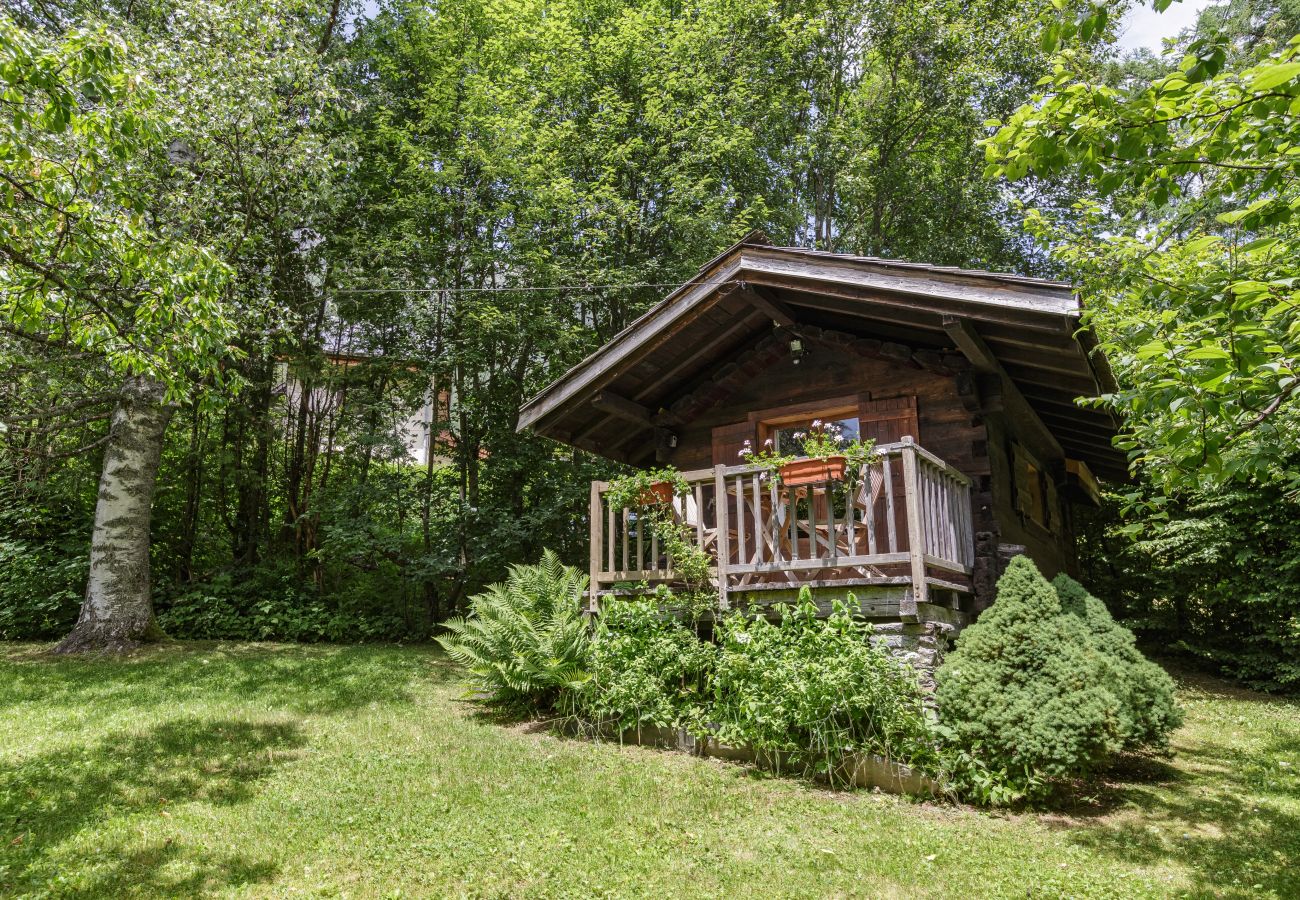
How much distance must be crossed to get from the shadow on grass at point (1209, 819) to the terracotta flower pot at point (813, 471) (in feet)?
10.7

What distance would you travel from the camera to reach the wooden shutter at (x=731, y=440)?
33.3 ft

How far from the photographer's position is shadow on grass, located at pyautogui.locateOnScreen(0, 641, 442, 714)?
8.95m

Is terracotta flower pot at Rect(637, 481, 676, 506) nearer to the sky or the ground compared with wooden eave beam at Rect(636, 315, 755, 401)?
nearer to the ground

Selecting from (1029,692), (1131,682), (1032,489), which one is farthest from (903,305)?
(1032,489)

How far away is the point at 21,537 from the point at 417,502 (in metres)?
6.89

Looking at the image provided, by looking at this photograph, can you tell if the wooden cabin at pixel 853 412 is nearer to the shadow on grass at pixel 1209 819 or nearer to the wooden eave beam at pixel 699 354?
the wooden eave beam at pixel 699 354

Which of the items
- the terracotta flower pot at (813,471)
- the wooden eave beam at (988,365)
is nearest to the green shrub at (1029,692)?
the terracotta flower pot at (813,471)

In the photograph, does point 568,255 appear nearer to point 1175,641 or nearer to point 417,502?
point 417,502

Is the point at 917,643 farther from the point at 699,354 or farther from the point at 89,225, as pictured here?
the point at 89,225

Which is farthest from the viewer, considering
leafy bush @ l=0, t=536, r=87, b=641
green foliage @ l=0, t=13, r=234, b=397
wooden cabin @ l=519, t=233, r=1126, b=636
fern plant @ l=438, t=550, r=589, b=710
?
leafy bush @ l=0, t=536, r=87, b=641

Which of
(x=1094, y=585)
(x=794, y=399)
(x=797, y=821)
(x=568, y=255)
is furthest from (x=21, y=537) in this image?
(x=1094, y=585)

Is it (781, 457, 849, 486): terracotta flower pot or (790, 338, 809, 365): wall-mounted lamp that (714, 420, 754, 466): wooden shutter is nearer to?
(790, 338, 809, 365): wall-mounted lamp

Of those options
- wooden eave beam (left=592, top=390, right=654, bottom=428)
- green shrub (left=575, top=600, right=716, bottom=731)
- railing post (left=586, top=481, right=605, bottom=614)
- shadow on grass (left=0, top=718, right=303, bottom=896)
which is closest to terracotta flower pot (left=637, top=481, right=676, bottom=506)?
railing post (left=586, top=481, right=605, bottom=614)

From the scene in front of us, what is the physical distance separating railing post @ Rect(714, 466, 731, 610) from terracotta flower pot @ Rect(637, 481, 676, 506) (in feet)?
2.61
